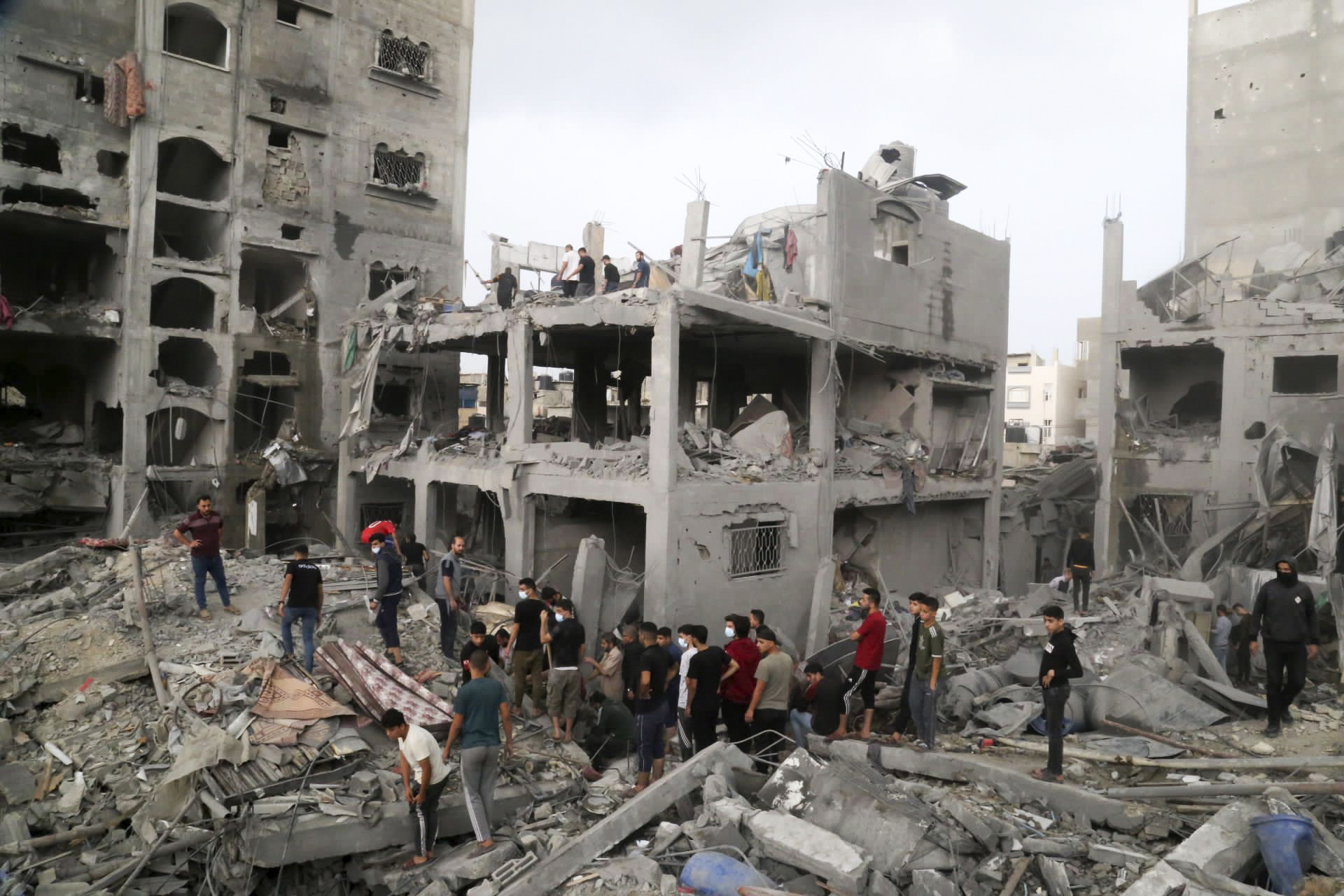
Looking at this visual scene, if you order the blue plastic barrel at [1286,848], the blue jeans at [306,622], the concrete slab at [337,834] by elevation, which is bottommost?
the concrete slab at [337,834]

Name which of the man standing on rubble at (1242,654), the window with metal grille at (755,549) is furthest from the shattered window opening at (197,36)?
the man standing on rubble at (1242,654)

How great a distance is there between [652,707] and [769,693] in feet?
4.27

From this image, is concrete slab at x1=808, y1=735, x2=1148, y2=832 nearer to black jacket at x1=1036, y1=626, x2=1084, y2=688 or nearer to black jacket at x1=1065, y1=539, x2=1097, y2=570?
black jacket at x1=1036, y1=626, x2=1084, y2=688

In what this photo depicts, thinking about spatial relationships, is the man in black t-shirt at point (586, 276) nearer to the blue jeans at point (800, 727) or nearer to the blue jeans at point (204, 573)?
the blue jeans at point (204, 573)

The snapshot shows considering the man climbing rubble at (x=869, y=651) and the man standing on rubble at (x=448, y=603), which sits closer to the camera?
the man climbing rubble at (x=869, y=651)

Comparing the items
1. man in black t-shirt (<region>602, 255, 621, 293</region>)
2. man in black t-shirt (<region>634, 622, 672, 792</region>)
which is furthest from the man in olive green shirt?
man in black t-shirt (<region>602, 255, 621, 293</region>)

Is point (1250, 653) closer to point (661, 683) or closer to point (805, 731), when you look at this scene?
point (805, 731)

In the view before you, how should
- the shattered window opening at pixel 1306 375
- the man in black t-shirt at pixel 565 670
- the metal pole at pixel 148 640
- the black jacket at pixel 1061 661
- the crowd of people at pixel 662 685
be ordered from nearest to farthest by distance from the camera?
the black jacket at pixel 1061 661
the crowd of people at pixel 662 685
the metal pole at pixel 148 640
the man in black t-shirt at pixel 565 670
the shattered window opening at pixel 1306 375

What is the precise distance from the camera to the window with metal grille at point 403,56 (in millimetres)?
26875

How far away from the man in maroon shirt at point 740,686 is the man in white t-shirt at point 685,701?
15.4 inches

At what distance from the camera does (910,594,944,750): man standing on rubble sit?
928 centimetres

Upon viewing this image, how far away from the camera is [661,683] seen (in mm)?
9523

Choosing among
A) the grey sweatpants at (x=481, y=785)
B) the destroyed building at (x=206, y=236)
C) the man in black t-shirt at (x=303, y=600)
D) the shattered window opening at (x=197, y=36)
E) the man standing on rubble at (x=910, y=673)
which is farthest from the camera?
the shattered window opening at (x=197, y=36)

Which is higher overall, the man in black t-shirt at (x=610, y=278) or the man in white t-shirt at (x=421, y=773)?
the man in black t-shirt at (x=610, y=278)
